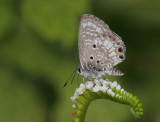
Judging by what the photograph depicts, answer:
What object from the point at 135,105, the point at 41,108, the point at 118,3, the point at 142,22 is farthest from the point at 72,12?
the point at 135,105

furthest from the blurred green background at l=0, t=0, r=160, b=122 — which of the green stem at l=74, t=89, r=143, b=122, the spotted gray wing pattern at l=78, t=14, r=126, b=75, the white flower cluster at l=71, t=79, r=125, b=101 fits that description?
the green stem at l=74, t=89, r=143, b=122

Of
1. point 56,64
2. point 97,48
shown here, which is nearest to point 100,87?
point 97,48

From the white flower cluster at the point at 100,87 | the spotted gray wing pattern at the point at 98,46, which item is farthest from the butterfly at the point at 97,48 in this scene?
the white flower cluster at the point at 100,87

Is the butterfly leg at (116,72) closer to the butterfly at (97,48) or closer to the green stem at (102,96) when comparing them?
the butterfly at (97,48)

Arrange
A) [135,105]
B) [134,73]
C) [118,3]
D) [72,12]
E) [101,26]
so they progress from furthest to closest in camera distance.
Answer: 1. [134,73]
2. [118,3]
3. [72,12]
4. [101,26]
5. [135,105]

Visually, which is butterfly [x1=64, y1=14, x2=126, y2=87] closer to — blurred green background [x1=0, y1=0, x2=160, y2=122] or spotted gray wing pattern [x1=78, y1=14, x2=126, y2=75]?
spotted gray wing pattern [x1=78, y1=14, x2=126, y2=75]

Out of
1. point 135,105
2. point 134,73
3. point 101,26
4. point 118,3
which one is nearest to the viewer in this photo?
point 135,105

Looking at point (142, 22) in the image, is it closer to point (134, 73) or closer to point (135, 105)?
point (134, 73)

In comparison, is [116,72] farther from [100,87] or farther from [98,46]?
[100,87]
